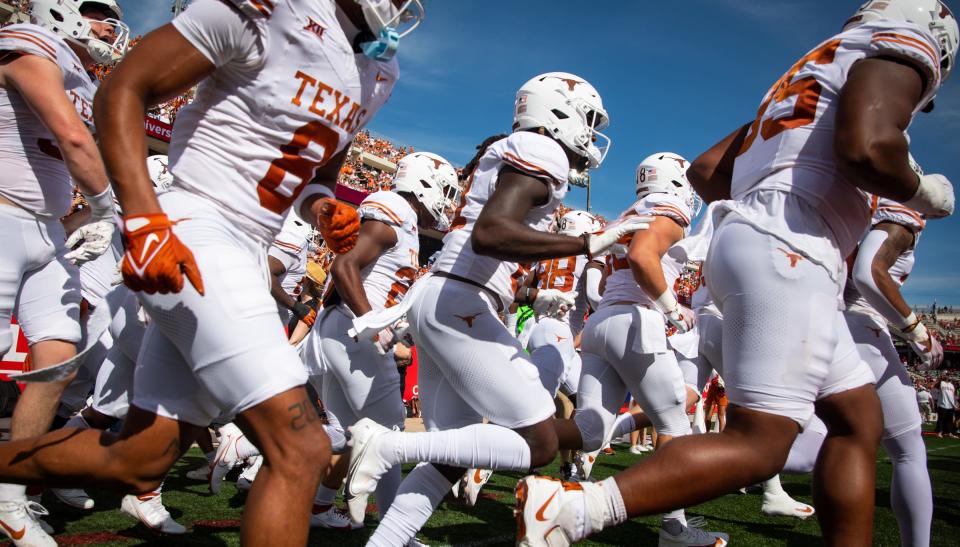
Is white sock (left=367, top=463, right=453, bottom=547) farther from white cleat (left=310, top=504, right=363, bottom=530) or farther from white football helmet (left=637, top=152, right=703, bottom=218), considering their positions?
white football helmet (left=637, top=152, right=703, bottom=218)

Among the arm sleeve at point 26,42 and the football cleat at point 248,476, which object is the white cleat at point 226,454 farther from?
the arm sleeve at point 26,42

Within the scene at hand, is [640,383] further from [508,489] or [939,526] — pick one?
[939,526]

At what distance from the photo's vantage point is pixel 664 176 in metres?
4.79

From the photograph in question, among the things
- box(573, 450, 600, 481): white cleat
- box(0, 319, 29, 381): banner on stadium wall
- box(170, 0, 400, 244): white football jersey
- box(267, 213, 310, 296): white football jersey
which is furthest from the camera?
box(0, 319, 29, 381): banner on stadium wall

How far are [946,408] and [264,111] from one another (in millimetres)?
26334

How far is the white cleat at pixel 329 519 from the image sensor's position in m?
4.10

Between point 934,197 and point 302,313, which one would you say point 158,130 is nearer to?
point 302,313

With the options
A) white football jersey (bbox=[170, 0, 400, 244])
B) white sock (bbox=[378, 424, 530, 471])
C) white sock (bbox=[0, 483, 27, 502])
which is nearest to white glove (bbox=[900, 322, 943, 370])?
white sock (bbox=[378, 424, 530, 471])

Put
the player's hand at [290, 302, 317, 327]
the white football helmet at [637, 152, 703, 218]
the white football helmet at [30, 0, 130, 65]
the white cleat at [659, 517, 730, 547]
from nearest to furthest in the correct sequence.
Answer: the white football helmet at [30, 0, 130, 65]
the white cleat at [659, 517, 730, 547]
the white football helmet at [637, 152, 703, 218]
the player's hand at [290, 302, 317, 327]

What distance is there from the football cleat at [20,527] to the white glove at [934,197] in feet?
12.5

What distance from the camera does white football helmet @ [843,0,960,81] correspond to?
243cm

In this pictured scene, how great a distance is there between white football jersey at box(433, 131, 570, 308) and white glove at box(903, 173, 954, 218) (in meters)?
1.42

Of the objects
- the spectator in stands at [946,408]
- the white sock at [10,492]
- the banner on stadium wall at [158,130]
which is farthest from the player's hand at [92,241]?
the spectator in stands at [946,408]

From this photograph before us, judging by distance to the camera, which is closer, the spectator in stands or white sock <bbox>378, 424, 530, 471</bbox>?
white sock <bbox>378, 424, 530, 471</bbox>
